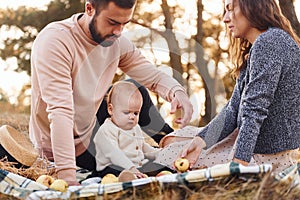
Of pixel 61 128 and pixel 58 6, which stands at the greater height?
pixel 61 128

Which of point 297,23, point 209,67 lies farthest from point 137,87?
point 297,23

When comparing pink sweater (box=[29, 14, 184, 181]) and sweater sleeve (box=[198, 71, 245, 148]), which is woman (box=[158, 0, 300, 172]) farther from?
pink sweater (box=[29, 14, 184, 181])

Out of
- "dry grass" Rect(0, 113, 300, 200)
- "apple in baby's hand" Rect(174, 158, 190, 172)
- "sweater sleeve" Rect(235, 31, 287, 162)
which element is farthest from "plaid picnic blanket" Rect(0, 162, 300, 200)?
"apple in baby's hand" Rect(174, 158, 190, 172)

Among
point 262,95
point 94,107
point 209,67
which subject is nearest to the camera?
point 262,95

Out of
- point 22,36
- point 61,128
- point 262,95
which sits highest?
point 262,95

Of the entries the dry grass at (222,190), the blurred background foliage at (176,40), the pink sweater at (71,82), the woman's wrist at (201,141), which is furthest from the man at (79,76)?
the dry grass at (222,190)

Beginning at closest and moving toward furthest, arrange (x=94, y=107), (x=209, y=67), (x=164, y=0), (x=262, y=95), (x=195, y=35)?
1. (x=262, y=95)
2. (x=94, y=107)
3. (x=209, y=67)
4. (x=164, y=0)
5. (x=195, y=35)

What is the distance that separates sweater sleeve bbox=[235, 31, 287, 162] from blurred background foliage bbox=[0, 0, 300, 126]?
→ 2.32ft

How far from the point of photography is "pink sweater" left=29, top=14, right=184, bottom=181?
1727 mm

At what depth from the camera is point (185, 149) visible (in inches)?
80.4

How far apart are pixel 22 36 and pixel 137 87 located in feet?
11.1

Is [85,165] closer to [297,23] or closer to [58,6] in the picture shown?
[297,23]

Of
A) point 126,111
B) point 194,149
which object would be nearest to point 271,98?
point 194,149

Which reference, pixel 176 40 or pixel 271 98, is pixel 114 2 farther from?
pixel 176 40
